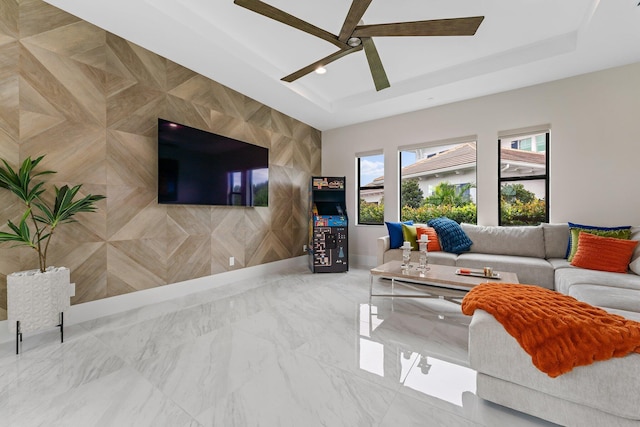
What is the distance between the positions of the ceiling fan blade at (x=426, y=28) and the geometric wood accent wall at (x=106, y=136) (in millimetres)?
2352

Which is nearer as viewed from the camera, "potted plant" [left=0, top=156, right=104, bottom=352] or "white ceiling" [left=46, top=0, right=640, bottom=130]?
"potted plant" [left=0, top=156, right=104, bottom=352]

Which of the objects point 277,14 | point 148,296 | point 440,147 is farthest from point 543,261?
point 148,296

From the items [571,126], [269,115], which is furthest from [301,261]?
[571,126]

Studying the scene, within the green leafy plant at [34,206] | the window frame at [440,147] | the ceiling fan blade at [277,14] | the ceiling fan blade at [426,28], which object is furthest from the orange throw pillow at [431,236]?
the green leafy plant at [34,206]

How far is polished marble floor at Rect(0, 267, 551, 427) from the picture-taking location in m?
1.39

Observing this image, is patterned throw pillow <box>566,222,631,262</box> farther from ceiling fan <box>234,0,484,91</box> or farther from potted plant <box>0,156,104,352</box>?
potted plant <box>0,156,104,352</box>

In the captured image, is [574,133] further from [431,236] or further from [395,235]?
[395,235]

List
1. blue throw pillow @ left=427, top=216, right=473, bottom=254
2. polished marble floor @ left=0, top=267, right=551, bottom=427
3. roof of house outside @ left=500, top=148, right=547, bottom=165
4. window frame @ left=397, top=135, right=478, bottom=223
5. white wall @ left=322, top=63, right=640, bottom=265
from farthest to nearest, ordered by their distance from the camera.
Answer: window frame @ left=397, top=135, right=478, bottom=223, roof of house outside @ left=500, top=148, right=547, bottom=165, blue throw pillow @ left=427, top=216, right=473, bottom=254, white wall @ left=322, top=63, right=640, bottom=265, polished marble floor @ left=0, top=267, right=551, bottom=427

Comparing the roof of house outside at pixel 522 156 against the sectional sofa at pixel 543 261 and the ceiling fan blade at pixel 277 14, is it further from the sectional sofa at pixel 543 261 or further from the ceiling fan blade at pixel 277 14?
the ceiling fan blade at pixel 277 14

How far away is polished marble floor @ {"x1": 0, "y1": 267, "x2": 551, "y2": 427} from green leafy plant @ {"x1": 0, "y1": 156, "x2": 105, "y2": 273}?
0.82 metres

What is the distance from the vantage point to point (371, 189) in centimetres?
540

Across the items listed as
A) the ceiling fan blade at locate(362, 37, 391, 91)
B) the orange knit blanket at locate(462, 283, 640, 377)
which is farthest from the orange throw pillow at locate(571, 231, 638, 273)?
the ceiling fan blade at locate(362, 37, 391, 91)

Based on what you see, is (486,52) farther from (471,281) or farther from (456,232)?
(471,281)

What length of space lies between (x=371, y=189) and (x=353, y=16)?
3642mm
